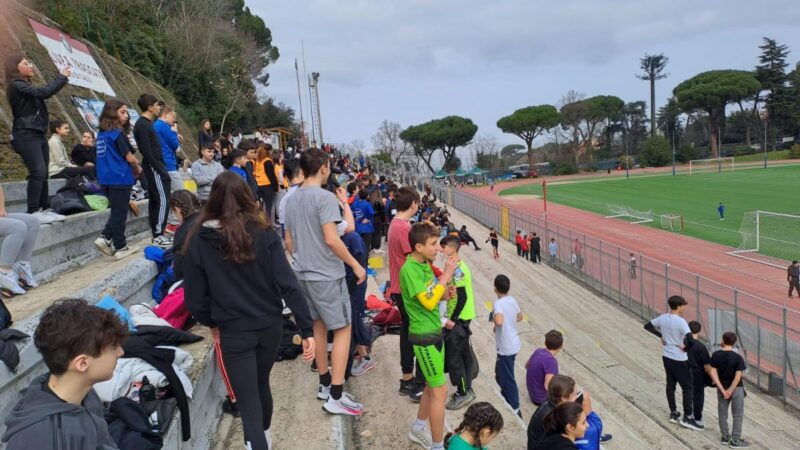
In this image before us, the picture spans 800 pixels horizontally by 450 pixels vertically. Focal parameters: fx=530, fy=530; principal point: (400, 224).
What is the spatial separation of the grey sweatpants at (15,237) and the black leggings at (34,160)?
127 cm

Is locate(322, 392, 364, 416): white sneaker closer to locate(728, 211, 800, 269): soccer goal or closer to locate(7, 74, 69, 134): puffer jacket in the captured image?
locate(7, 74, 69, 134): puffer jacket

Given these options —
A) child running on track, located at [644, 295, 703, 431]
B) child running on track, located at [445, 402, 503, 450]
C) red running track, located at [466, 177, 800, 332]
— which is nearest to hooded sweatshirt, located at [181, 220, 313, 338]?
child running on track, located at [445, 402, 503, 450]

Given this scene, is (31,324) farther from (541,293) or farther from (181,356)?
(541,293)

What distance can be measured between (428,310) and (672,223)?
116 ft

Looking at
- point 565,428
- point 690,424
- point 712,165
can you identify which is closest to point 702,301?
point 690,424

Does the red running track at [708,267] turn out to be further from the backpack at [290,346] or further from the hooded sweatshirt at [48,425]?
the hooded sweatshirt at [48,425]

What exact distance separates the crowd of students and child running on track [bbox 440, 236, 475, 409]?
1 cm

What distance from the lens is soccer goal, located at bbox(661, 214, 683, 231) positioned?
34013 millimetres

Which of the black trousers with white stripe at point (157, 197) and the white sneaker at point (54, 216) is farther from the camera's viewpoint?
the black trousers with white stripe at point (157, 197)

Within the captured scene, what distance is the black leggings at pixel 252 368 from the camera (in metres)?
3.10

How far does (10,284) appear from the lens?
4852 mm

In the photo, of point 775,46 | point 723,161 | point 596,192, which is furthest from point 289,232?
point 775,46

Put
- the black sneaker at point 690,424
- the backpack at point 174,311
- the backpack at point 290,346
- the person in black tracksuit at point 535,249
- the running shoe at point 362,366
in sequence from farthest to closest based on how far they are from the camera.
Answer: the person in black tracksuit at point 535,249 → the black sneaker at point 690,424 → the backpack at point 290,346 → the running shoe at point 362,366 → the backpack at point 174,311

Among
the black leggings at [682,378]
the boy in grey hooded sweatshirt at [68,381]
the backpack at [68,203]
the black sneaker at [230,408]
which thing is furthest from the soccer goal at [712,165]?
the boy in grey hooded sweatshirt at [68,381]
